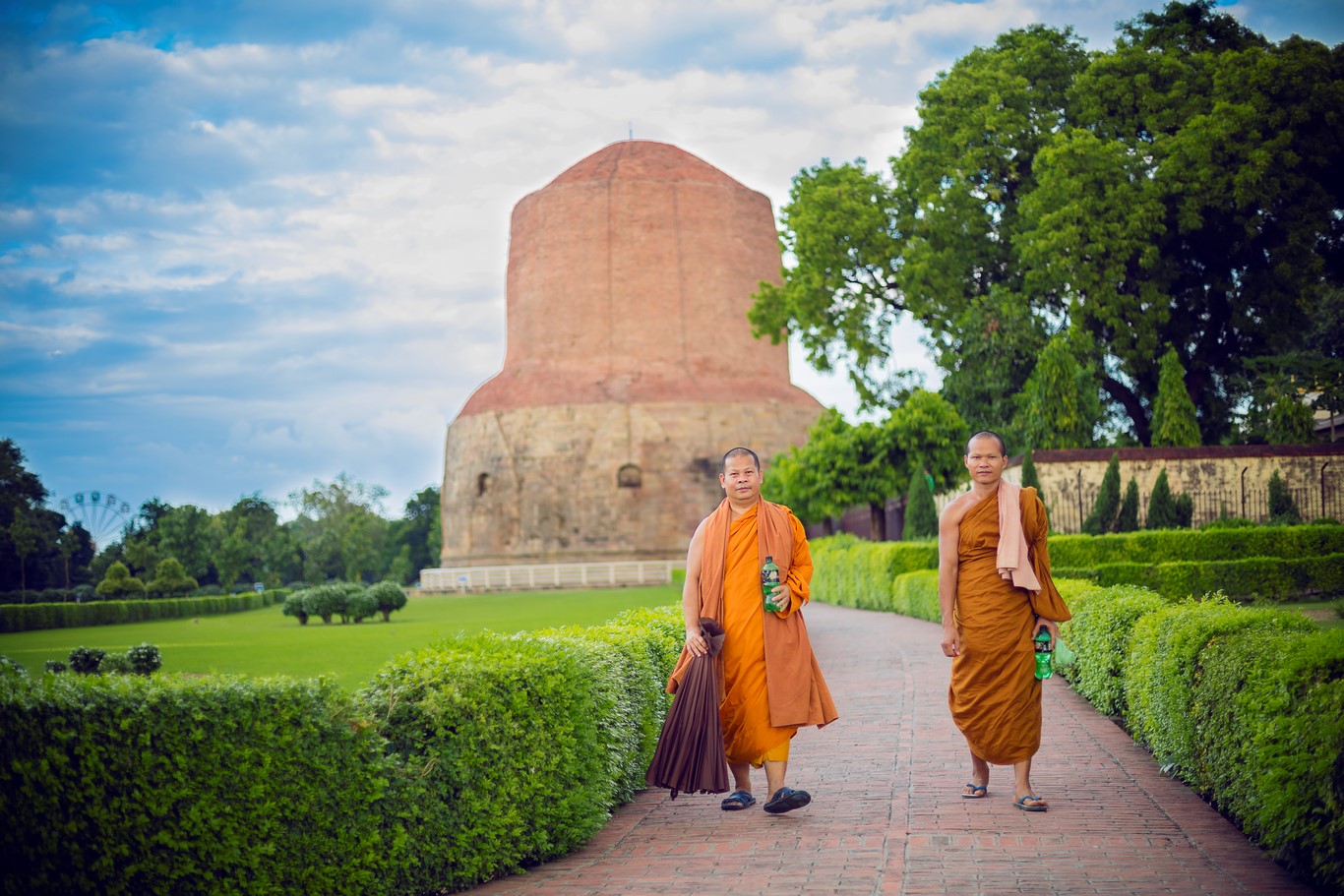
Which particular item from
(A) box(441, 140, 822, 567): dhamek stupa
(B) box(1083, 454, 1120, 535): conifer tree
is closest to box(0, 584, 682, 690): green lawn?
(B) box(1083, 454, 1120, 535): conifer tree

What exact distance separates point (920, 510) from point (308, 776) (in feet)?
62.9

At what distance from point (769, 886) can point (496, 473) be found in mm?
37006

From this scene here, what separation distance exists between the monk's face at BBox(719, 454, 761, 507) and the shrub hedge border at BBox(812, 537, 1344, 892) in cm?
191

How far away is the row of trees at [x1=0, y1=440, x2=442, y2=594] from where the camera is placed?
25.7 metres

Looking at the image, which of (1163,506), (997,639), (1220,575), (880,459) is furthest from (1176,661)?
(880,459)

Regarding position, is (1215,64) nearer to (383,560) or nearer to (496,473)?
(496,473)

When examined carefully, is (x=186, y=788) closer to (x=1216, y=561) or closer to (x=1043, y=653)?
(x=1043, y=653)

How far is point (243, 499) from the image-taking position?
59156mm

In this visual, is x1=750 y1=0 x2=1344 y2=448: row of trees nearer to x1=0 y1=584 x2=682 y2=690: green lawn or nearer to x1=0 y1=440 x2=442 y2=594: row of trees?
x1=0 y1=584 x2=682 y2=690: green lawn

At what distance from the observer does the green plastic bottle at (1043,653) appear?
499 cm

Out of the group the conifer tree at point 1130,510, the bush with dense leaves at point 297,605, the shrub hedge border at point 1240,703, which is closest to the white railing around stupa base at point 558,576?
the bush with dense leaves at point 297,605

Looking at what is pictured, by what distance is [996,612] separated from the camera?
4.98 metres

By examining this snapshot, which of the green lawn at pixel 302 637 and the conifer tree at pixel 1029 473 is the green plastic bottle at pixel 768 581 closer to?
the green lawn at pixel 302 637

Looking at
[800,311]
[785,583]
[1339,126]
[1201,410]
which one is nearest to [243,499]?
[800,311]
